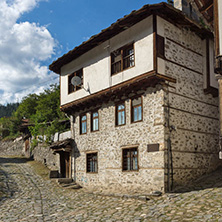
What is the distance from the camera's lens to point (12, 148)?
3341cm

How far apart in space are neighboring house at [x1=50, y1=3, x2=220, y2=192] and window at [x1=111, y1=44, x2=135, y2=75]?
0.05 metres

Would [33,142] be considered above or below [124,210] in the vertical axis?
above

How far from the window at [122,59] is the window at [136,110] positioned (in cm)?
170

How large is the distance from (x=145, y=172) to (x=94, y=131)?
453 centimetres

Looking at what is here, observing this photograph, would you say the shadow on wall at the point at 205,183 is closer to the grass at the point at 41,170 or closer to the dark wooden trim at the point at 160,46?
the dark wooden trim at the point at 160,46

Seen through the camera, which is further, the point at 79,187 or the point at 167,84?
the point at 79,187

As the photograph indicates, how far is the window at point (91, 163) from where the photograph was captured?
1500 centimetres

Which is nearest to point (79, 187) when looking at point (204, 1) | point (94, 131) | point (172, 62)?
point (94, 131)

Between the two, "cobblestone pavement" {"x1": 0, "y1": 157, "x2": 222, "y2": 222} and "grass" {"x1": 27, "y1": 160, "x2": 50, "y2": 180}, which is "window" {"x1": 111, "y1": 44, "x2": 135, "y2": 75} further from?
"grass" {"x1": 27, "y1": 160, "x2": 50, "y2": 180}

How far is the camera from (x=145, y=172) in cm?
1164

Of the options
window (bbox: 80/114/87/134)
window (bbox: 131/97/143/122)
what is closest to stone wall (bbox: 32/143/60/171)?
window (bbox: 80/114/87/134)

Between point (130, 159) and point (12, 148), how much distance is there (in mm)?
24564

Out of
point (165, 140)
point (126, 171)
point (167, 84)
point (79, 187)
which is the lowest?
point (79, 187)

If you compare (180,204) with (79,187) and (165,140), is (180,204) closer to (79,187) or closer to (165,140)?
(165,140)
